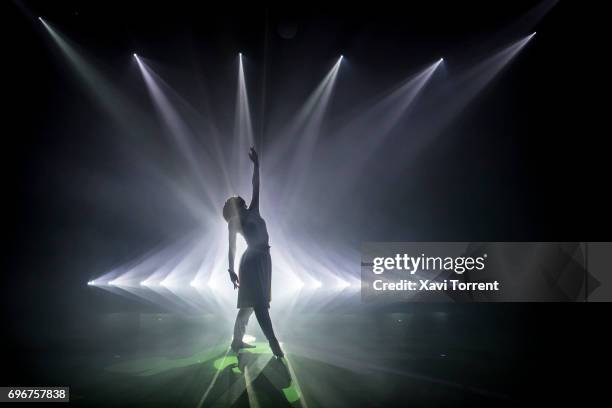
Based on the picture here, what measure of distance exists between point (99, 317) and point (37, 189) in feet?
8.96

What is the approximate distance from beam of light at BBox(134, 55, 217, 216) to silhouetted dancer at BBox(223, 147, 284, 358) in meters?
4.47

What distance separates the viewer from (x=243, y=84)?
8102 millimetres

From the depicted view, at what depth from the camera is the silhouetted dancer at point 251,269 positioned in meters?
3.98

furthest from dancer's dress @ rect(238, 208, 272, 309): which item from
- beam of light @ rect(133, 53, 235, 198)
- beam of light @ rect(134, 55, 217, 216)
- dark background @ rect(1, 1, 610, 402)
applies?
beam of light @ rect(134, 55, 217, 216)

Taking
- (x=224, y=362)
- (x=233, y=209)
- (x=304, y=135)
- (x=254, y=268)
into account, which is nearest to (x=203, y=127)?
(x=304, y=135)

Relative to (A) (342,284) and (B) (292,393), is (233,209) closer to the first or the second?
(B) (292,393)

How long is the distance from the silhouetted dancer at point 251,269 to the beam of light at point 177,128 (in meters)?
4.47

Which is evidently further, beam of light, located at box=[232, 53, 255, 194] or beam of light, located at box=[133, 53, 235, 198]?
beam of light, located at box=[232, 53, 255, 194]

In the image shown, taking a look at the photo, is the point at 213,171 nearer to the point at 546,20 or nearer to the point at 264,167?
the point at 264,167

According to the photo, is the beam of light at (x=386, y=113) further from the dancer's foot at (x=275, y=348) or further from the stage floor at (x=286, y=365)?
the dancer's foot at (x=275, y=348)

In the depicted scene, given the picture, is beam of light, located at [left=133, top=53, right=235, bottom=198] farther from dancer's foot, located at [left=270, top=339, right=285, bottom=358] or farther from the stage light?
dancer's foot, located at [left=270, top=339, right=285, bottom=358]

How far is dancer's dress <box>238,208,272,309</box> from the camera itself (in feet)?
13.2

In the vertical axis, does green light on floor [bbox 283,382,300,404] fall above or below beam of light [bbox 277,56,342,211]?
below

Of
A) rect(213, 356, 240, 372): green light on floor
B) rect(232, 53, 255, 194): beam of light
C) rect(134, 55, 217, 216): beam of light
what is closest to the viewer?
rect(213, 356, 240, 372): green light on floor
